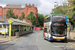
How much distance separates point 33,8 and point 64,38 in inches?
3610

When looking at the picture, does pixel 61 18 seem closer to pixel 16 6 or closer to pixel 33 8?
pixel 33 8

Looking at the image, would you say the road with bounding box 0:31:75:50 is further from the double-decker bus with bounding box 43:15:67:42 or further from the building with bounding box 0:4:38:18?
the building with bounding box 0:4:38:18

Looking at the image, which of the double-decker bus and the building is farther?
the building

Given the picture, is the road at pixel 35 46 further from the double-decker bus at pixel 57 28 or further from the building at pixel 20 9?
the building at pixel 20 9

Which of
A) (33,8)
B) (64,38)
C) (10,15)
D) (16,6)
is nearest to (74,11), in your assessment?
(64,38)

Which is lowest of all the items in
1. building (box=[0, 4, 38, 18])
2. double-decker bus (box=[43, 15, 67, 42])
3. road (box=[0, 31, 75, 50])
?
road (box=[0, 31, 75, 50])

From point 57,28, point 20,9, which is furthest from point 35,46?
point 20,9

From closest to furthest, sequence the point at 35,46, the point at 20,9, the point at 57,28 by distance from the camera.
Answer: the point at 35,46
the point at 57,28
the point at 20,9

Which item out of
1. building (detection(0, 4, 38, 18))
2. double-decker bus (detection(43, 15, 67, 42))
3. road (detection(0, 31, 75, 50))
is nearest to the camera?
road (detection(0, 31, 75, 50))

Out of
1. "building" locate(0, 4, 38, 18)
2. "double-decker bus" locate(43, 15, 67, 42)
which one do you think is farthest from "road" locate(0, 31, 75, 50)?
"building" locate(0, 4, 38, 18)

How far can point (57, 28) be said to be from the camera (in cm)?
1781

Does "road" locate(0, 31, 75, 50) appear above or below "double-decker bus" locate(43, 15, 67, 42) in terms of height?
below

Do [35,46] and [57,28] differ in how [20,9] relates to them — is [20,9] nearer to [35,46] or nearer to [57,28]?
[57,28]

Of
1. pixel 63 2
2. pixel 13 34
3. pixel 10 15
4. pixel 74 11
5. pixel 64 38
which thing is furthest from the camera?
pixel 10 15
